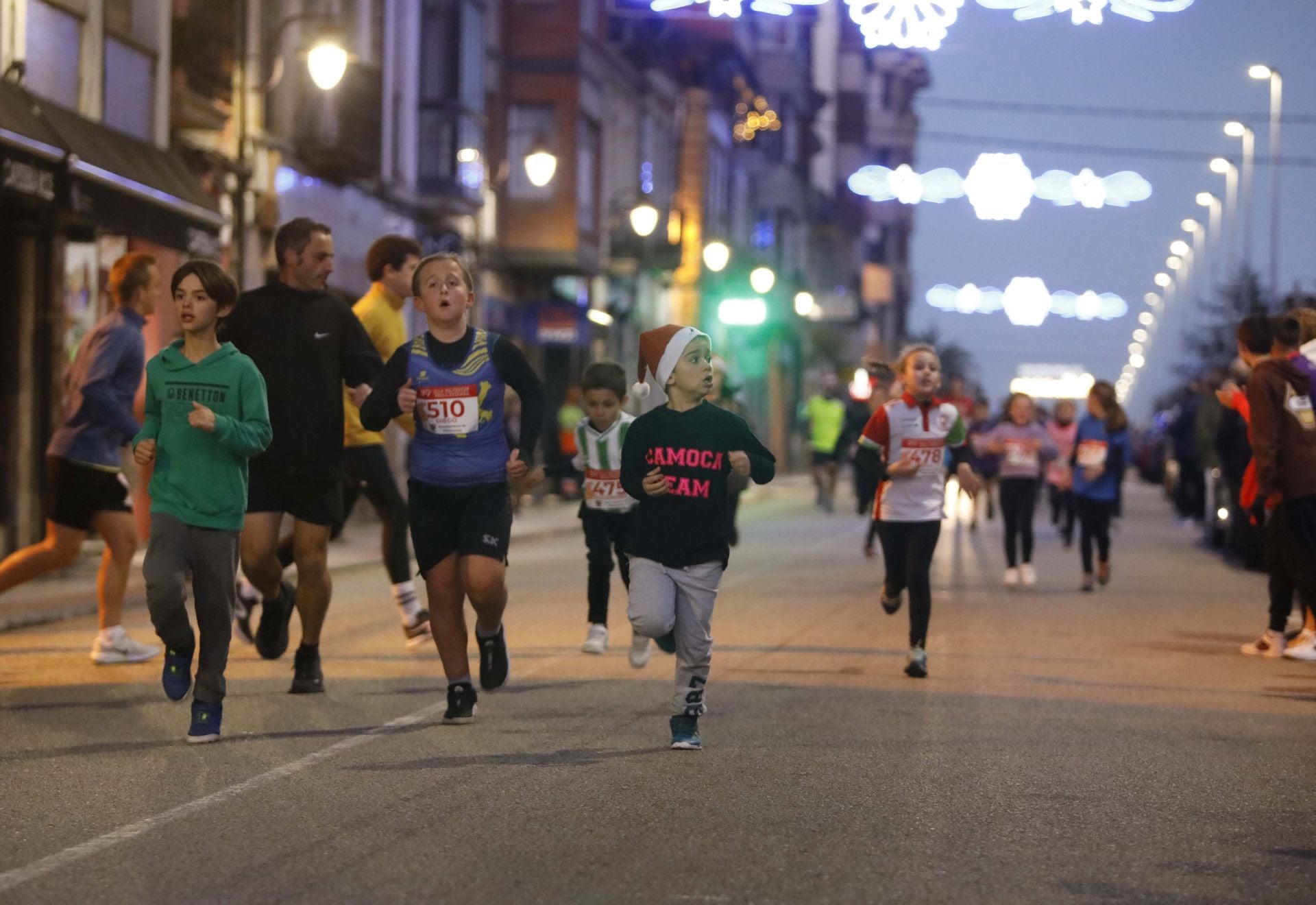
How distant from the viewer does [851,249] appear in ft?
345

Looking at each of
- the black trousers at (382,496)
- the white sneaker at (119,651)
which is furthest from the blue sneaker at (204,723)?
the white sneaker at (119,651)

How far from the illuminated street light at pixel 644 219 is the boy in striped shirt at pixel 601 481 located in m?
23.7

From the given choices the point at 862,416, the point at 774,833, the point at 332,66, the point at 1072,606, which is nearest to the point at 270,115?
the point at 332,66

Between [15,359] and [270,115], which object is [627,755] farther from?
[270,115]

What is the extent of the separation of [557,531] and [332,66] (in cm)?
725

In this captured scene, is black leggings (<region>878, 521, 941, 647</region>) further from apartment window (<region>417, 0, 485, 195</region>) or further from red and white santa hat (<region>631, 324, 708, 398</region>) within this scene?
apartment window (<region>417, 0, 485, 195</region>)

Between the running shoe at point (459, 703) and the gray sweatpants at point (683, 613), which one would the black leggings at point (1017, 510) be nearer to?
the running shoe at point (459, 703)

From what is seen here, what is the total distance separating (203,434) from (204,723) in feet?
3.63

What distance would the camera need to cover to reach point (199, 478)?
8336mm

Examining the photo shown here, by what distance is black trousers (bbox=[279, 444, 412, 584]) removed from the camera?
11.1 metres

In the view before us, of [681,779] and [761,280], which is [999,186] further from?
[681,779]

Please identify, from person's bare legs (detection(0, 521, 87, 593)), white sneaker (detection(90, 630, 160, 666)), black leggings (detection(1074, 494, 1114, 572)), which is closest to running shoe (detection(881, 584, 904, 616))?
white sneaker (detection(90, 630, 160, 666))

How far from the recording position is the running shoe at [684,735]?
8.21 meters

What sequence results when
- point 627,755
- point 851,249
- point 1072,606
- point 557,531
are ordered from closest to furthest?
point 627,755 < point 1072,606 < point 557,531 < point 851,249
